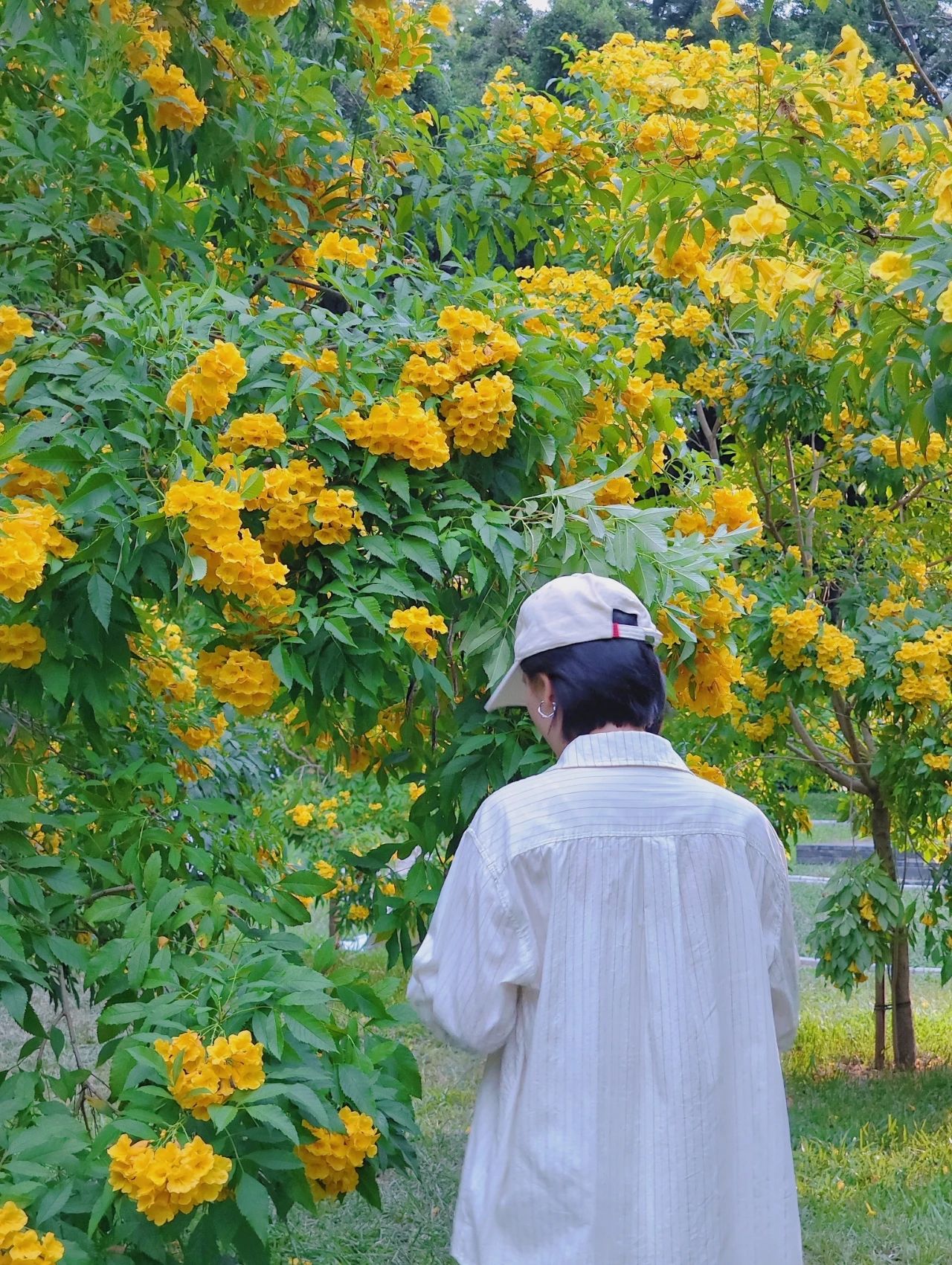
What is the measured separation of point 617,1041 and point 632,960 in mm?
86

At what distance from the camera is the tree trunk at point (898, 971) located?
16.4 feet

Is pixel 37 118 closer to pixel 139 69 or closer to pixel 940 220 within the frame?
pixel 139 69

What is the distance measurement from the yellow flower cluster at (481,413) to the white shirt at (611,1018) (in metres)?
0.68

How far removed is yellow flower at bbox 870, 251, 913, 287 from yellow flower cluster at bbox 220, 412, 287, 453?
81 centimetres

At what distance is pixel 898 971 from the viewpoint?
502 centimetres

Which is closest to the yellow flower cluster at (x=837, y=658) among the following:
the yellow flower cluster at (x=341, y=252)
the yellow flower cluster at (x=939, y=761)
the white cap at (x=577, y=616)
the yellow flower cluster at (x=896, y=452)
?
the yellow flower cluster at (x=939, y=761)

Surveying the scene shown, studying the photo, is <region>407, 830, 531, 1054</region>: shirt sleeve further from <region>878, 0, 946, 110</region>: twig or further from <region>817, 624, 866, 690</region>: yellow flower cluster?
<region>817, 624, 866, 690</region>: yellow flower cluster

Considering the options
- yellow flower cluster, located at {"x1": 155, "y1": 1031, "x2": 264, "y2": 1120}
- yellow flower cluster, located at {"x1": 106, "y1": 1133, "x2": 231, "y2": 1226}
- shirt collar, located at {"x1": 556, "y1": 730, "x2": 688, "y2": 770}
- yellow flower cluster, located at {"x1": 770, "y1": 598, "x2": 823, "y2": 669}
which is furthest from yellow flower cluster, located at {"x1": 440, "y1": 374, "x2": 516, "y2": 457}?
yellow flower cluster, located at {"x1": 770, "y1": 598, "x2": 823, "y2": 669}

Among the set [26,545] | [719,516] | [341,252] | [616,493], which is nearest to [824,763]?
[719,516]

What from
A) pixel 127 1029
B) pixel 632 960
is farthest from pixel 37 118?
pixel 632 960

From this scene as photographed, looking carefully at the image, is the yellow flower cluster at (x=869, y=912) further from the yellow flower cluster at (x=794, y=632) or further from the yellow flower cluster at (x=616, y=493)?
the yellow flower cluster at (x=616, y=493)

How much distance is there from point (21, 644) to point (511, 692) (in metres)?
0.67

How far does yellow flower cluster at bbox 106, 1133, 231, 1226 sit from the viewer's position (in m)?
1.32

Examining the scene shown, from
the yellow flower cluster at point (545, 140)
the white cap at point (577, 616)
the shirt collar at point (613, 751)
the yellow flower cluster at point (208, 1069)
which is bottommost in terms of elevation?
the yellow flower cluster at point (208, 1069)
